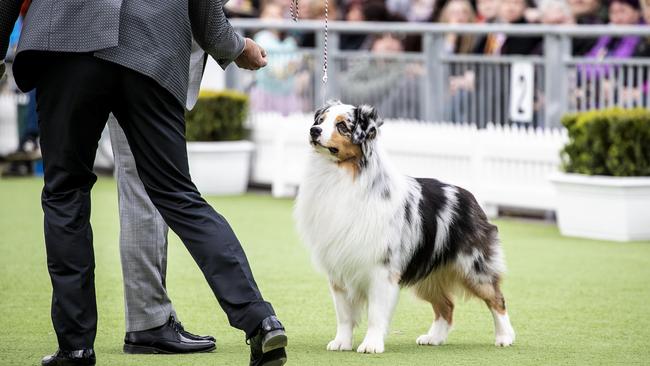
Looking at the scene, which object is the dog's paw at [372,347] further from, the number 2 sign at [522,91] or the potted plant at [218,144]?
the potted plant at [218,144]

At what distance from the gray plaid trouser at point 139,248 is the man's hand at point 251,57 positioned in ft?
2.26

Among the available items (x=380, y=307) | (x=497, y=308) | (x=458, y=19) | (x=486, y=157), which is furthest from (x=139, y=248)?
(x=458, y=19)

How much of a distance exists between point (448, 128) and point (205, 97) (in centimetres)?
258

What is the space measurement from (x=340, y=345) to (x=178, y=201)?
131 cm

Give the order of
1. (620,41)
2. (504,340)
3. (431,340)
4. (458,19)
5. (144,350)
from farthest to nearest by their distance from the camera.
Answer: (458,19) → (620,41) → (431,340) → (504,340) → (144,350)

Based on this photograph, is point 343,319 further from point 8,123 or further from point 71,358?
point 8,123

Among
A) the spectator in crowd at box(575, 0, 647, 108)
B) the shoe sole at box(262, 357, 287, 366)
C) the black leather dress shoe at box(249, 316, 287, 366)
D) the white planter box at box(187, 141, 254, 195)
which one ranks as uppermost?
the spectator in crowd at box(575, 0, 647, 108)

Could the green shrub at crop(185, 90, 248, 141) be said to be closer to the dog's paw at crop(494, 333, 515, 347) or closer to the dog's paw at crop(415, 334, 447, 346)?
the dog's paw at crop(415, 334, 447, 346)

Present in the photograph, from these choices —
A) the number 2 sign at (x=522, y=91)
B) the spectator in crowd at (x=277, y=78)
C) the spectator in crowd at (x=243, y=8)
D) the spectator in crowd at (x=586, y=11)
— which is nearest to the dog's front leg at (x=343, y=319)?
the number 2 sign at (x=522, y=91)

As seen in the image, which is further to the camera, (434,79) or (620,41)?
(434,79)

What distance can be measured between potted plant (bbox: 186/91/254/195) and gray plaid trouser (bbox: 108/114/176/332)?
277 inches

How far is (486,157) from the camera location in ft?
36.8

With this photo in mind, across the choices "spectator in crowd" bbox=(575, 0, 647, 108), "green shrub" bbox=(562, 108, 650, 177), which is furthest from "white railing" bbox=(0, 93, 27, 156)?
"green shrub" bbox=(562, 108, 650, 177)

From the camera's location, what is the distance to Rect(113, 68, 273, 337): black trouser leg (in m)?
4.71
